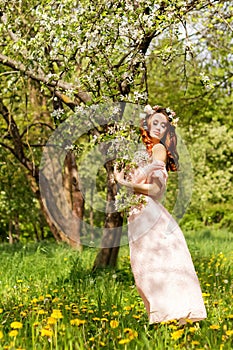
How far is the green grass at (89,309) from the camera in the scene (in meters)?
3.08

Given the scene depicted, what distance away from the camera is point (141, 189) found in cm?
438

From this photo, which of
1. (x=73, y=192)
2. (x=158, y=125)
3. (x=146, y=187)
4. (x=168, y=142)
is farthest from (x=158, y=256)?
(x=73, y=192)

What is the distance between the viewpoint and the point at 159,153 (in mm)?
4582

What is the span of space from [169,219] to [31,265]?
4338mm

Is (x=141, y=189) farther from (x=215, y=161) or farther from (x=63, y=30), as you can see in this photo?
(x=215, y=161)

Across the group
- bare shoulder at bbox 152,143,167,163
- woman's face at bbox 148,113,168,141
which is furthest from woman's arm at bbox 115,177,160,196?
woman's face at bbox 148,113,168,141

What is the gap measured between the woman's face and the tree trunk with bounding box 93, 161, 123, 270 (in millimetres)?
3145

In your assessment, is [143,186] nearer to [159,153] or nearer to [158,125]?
[159,153]

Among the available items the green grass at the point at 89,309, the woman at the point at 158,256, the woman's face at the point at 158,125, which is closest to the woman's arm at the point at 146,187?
the woman at the point at 158,256

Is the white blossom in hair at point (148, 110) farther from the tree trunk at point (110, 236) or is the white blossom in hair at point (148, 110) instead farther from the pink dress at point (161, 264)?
the tree trunk at point (110, 236)

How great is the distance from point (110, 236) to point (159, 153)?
13.7ft

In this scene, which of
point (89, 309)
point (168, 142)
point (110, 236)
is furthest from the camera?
point (110, 236)

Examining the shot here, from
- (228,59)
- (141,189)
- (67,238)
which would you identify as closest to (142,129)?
(141,189)

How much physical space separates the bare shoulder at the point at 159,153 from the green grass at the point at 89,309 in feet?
4.19
